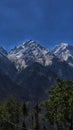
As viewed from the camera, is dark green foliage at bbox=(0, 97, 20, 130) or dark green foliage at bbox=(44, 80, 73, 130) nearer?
dark green foliage at bbox=(44, 80, 73, 130)

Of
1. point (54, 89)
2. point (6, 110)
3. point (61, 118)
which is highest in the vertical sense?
point (6, 110)

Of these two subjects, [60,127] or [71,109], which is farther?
[60,127]

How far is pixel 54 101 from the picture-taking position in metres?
89.6

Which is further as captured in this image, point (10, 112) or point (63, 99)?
point (10, 112)

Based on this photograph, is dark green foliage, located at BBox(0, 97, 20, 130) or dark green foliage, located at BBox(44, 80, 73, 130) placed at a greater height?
dark green foliage, located at BBox(0, 97, 20, 130)

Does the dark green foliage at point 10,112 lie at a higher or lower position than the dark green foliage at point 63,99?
higher

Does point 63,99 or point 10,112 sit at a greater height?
point 10,112

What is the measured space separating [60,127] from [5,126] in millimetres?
51121

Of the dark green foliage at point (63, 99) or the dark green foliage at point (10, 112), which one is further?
the dark green foliage at point (10, 112)

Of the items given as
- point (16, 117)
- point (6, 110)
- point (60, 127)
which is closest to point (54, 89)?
point (60, 127)

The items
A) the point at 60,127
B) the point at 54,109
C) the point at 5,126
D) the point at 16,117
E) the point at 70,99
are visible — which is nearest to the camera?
the point at 70,99

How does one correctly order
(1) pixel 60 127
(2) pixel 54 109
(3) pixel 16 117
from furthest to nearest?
(3) pixel 16 117 → (1) pixel 60 127 → (2) pixel 54 109

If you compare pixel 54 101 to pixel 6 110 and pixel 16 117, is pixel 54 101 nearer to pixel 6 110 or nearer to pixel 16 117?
pixel 6 110

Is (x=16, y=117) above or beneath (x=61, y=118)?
above
